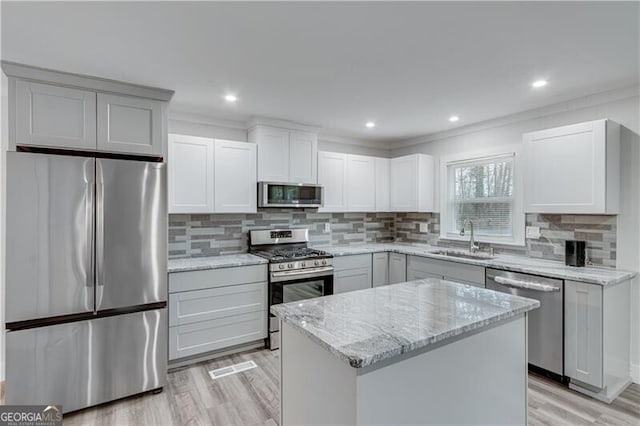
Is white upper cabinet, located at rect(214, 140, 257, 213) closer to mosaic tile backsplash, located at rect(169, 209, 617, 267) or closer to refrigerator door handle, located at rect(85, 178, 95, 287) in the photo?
mosaic tile backsplash, located at rect(169, 209, 617, 267)

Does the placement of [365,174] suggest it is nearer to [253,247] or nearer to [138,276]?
[253,247]

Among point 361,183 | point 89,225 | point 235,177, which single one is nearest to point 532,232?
point 361,183

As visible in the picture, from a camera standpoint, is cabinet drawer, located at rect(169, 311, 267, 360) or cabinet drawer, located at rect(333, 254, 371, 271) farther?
cabinet drawer, located at rect(333, 254, 371, 271)

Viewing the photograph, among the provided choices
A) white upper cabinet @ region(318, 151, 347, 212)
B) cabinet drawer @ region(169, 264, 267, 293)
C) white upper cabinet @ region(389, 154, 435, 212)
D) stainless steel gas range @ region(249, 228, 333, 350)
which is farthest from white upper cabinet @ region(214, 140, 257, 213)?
white upper cabinet @ region(389, 154, 435, 212)

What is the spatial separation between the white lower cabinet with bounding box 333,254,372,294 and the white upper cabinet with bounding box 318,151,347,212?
705mm

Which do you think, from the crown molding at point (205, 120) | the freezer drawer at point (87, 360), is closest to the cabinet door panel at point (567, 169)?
the crown molding at point (205, 120)

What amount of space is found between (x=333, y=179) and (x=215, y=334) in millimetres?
2315

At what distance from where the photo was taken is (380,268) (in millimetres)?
4281

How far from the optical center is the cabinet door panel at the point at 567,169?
2.69 m

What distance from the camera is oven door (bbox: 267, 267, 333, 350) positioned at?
337cm

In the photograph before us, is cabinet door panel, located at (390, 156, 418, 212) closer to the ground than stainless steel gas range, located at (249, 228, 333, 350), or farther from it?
farther from it

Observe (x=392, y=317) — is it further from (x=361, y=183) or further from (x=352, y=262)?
(x=361, y=183)

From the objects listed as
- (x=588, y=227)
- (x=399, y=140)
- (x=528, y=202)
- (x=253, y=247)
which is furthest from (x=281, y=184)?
(x=588, y=227)

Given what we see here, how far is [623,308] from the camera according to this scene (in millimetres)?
2668
